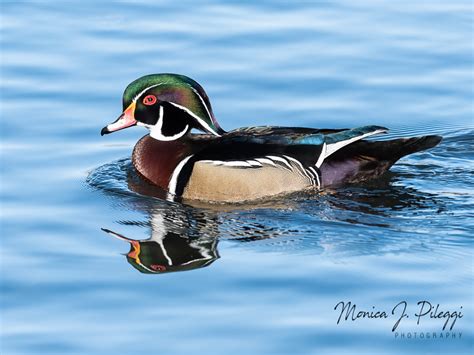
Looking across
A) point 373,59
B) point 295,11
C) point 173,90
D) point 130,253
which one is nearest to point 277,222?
point 130,253

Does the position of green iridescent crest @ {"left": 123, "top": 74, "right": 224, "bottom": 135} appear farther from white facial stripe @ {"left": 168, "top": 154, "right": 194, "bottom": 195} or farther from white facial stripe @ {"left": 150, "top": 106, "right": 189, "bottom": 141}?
white facial stripe @ {"left": 168, "top": 154, "right": 194, "bottom": 195}

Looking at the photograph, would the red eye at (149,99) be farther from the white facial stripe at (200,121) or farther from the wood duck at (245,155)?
the white facial stripe at (200,121)

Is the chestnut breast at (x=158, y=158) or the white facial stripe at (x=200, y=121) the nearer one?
the chestnut breast at (x=158, y=158)

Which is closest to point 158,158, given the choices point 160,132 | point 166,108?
point 160,132

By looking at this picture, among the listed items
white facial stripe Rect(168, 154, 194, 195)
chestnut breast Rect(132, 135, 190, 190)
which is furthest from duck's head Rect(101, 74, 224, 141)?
white facial stripe Rect(168, 154, 194, 195)

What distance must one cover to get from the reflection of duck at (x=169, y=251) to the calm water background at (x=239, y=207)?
7 cm

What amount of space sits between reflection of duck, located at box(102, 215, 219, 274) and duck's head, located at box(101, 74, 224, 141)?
1702mm

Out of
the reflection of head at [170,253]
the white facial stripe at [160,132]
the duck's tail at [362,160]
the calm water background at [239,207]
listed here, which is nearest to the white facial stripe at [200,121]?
the white facial stripe at [160,132]

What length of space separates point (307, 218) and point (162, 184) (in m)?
1.71

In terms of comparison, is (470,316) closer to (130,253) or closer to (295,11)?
(130,253)

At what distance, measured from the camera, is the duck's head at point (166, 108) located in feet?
37.7

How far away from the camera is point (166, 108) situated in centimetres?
1166

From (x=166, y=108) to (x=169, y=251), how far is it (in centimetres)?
238

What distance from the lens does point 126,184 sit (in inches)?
447
